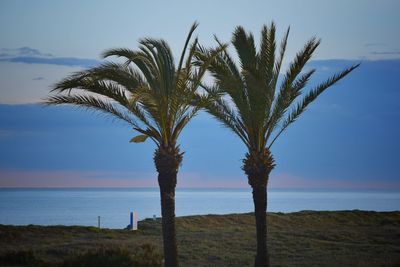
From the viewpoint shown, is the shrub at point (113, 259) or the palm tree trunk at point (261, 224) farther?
the shrub at point (113, 259)

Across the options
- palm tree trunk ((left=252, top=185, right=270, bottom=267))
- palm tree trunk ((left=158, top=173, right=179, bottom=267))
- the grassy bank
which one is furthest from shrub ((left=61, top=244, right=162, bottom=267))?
palm tree trunk ((left=252, top=185, right=270, bottom=267))

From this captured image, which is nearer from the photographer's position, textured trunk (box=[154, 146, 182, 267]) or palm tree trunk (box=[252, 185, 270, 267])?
textured trunk (box=[154, 146, 182, 267])

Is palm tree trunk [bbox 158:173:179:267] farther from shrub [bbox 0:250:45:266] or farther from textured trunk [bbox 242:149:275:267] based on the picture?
shrub [bbox 0:250:45:266]

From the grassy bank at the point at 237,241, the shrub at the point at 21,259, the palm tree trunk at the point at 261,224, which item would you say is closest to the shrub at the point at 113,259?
the grassy bank at the point at 237,241

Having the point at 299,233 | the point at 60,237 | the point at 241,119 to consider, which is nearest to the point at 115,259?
the point at 241,119

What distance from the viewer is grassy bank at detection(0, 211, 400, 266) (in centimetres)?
2483

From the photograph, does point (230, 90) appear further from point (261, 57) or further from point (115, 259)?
point (115, 259)

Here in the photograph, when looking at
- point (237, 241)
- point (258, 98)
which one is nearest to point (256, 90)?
point (258, 98)

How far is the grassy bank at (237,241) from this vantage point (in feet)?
81.5

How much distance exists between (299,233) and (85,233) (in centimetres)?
1122

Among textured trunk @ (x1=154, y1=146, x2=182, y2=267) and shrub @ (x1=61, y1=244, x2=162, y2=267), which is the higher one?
textured trunk @ (x1=154, y1=146, x2=182, y2=267)

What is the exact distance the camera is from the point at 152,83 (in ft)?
65.0

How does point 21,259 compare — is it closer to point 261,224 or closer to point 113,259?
point 113,259

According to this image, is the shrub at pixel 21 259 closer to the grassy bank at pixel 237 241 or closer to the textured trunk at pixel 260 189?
the grassy bank at pixel 237 241
